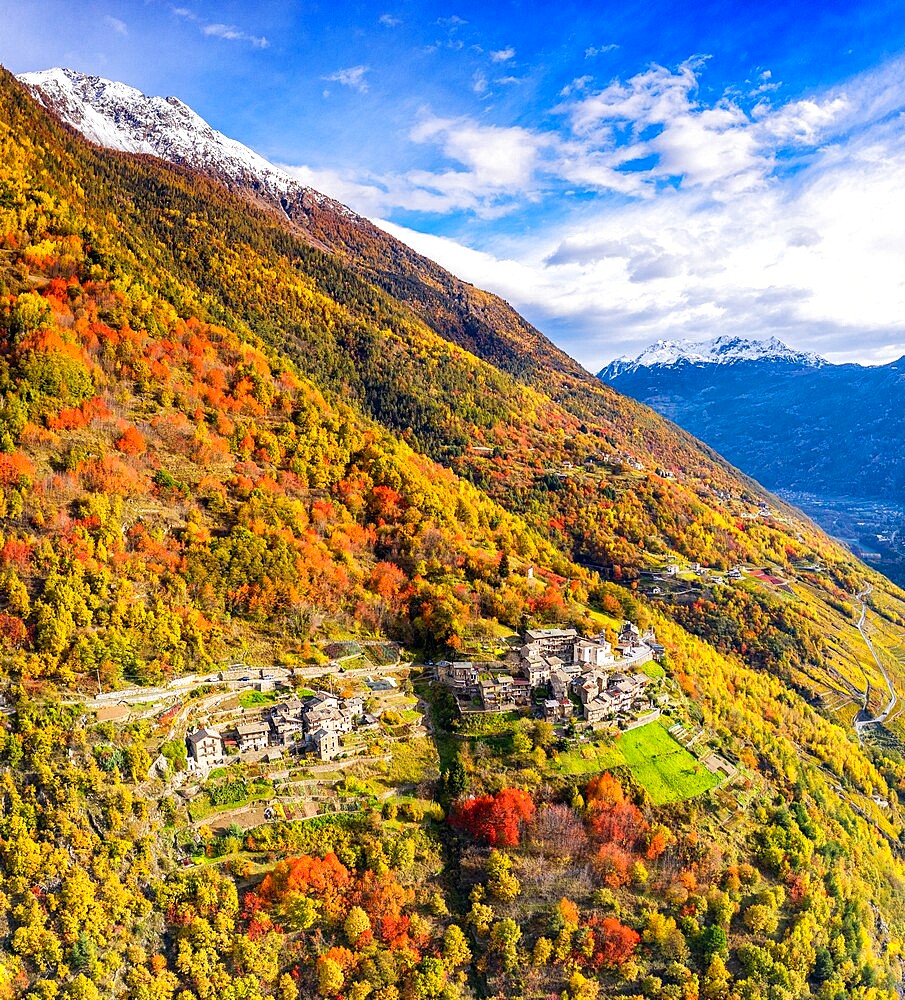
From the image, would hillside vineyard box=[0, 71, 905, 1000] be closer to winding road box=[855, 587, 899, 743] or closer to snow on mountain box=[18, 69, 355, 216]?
winding road box=[855, 587, 899, 743]

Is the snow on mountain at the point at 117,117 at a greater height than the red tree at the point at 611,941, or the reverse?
the snow on mountain at the point at 117,117

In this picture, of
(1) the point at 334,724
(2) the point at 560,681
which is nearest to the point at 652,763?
(2) the point at 560,681

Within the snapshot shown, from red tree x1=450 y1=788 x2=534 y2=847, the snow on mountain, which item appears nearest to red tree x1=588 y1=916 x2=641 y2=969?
red tree x1=450 y1=788 x2=534 y2=847

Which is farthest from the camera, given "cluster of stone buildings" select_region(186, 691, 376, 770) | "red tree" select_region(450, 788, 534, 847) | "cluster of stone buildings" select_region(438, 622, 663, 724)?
"cluster of stone buildings" select_region(438, 622, 663, 724)

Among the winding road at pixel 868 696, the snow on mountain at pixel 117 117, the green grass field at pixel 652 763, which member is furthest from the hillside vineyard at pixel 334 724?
the snow on mountain at pixel 117 117

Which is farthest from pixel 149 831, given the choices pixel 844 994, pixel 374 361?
pixel 374 361

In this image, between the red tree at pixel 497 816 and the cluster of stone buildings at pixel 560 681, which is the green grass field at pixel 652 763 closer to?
the cluster of stone buildings at pixel 560 681

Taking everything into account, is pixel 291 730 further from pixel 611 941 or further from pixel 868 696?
pixel 868 696
